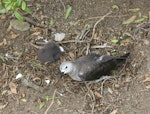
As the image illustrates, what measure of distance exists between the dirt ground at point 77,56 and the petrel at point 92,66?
0.43 ft

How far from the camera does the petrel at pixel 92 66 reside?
6418 millimetres

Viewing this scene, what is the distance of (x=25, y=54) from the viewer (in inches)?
274

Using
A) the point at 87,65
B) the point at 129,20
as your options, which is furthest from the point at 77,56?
the point at 129,20

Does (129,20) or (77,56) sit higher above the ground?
(129,20)

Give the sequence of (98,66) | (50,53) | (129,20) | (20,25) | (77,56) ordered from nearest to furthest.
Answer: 1. (98,66)
2. (50,53)
3. (77,56)
4. (129,20)
5. (20,25)

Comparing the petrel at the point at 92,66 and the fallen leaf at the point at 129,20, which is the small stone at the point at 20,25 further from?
the fallen leaf at the point at 129,20

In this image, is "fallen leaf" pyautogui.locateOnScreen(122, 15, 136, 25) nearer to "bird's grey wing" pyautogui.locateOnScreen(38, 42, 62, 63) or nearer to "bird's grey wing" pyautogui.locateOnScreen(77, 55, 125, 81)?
"bird's grey wing" pyautogui.locateOnScreen(77, 55, 125, 81)

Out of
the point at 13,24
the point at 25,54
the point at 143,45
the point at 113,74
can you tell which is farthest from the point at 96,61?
the point at 13,24

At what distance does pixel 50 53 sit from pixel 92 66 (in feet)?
2.50

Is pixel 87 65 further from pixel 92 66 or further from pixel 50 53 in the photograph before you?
pixel 50 53

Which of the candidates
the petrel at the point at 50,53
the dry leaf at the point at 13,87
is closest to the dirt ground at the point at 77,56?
the dry leaf at the point at 13,87

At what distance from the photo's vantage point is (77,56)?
6914mm

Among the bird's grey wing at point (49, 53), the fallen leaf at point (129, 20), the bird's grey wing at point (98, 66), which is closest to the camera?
the bird's grey wing at point (98, 66)

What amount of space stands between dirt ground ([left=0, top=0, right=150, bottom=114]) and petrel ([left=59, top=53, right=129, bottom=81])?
0.13 meters
